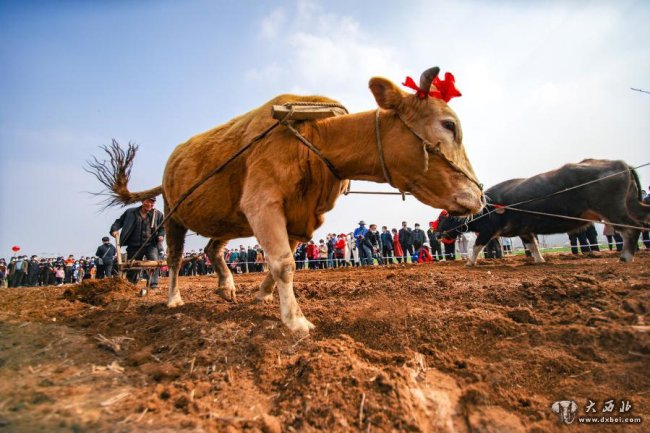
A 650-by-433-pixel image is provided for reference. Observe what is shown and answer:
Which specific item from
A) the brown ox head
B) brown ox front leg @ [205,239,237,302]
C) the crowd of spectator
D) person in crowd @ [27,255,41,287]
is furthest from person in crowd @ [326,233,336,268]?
person in crowd @ [27,255,41,287]

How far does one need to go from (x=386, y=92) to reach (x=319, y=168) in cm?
90

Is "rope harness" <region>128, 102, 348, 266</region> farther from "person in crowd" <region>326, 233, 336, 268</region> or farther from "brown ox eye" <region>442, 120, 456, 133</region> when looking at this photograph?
"person in crowd" <region>326, 233, 336, 268</region>

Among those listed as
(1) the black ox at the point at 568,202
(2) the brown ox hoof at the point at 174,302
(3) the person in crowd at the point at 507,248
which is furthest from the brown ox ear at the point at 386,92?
(3) the person in crowd at the point at 507,248

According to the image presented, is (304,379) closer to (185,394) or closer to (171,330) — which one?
(185,394)

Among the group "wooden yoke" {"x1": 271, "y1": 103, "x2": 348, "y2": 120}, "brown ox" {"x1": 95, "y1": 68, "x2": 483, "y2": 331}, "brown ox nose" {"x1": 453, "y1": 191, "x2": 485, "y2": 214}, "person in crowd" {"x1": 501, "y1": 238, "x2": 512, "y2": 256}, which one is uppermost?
"wooden yoke" {"x1": 271, "y1": 103, "x2": 348, "y2": 120}

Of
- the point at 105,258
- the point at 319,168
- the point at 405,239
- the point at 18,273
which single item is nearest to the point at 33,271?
the point at 18,273

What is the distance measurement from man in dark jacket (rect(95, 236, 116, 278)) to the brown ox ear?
1427cm

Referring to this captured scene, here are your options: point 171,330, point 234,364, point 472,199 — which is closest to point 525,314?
point 472,199

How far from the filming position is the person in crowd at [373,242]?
1747cm

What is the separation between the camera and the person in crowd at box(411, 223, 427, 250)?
60.7 ft

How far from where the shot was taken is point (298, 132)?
3.37m

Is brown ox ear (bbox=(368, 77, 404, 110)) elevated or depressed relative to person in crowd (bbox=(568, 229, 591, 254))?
elevated

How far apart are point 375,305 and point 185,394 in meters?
2.26

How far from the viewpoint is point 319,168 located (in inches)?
135
